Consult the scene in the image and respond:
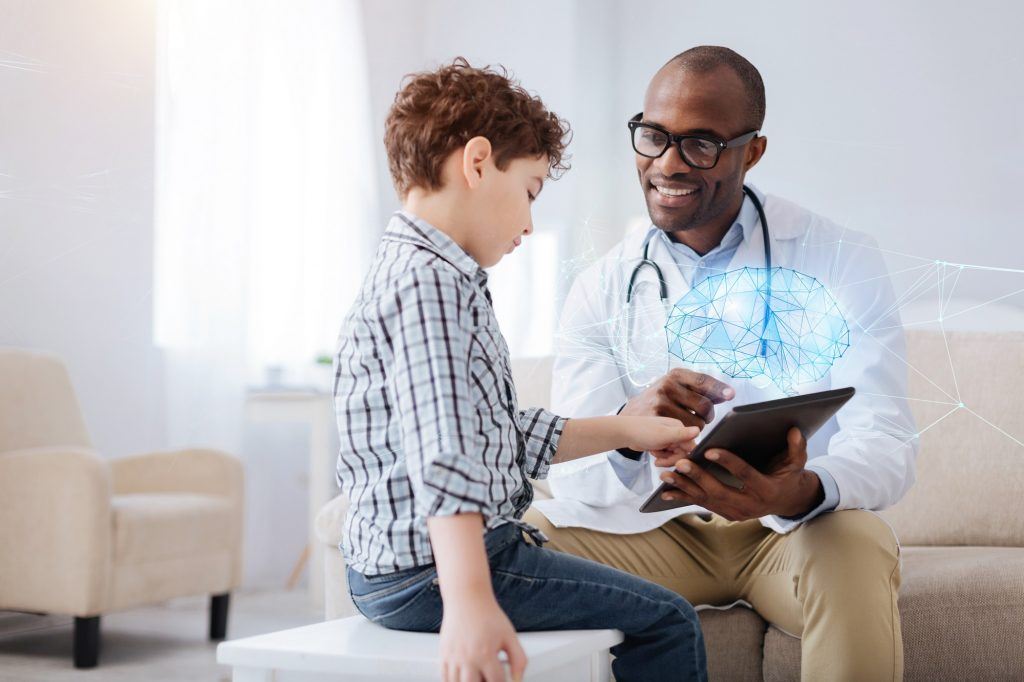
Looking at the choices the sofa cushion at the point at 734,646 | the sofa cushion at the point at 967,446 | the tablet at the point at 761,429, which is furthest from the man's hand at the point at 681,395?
the sofa cushion at the point at 967,446

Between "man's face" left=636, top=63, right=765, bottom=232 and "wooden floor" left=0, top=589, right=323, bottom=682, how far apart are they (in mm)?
1270

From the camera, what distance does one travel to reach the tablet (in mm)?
1152

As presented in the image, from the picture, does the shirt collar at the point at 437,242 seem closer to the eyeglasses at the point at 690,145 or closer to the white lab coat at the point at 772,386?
the white lab coat at the point at 772,386

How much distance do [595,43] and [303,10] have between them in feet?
3.17

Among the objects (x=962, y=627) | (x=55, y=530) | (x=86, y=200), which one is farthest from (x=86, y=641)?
(x=962, y=627)

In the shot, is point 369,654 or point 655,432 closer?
point 369,654

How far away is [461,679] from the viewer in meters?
0.91

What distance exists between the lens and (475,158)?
1.16 m

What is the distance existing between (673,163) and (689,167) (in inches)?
1.1

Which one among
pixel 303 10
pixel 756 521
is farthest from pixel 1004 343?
pixel 303 10

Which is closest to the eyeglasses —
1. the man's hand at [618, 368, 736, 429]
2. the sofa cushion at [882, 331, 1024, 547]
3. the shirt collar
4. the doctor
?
the doctor

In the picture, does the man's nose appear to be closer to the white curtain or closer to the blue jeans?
the blue jeans

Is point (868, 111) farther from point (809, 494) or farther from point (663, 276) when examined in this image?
point (809, 494)

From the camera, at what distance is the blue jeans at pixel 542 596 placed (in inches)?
42.6
